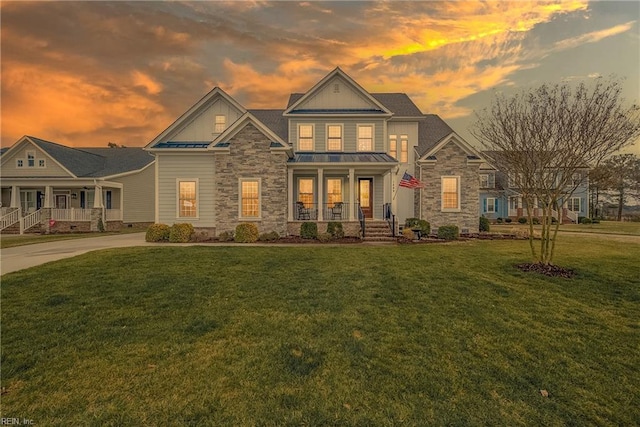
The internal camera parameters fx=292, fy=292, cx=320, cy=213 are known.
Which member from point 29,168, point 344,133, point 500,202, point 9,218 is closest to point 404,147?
point 344,133

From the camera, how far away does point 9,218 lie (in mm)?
21859

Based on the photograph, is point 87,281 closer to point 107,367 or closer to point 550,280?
point 107,367

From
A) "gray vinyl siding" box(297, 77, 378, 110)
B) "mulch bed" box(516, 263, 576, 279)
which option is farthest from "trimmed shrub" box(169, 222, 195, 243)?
"mulch bed" box(516, 263, 576, 279)

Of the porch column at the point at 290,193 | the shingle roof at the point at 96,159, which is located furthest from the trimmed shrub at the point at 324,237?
the shingle roof at the point at 96,159

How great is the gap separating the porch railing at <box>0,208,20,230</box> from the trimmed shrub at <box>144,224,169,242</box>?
15535 mm

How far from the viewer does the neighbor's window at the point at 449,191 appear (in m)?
18.2

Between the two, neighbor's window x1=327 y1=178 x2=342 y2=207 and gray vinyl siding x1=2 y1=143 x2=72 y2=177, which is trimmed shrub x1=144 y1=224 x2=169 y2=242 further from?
gray vinyl siding x1=2 y1=143 x2=72 y2=177

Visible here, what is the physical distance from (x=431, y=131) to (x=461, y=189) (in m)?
6.31

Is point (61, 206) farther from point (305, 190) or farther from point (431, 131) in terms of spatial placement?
point (431, 131)

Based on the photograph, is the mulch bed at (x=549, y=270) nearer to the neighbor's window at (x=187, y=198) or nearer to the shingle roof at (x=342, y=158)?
the shingle roof at (x=342, y=158)

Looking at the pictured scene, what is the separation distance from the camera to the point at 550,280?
8.32 metres

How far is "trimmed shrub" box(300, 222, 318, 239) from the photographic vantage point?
15445mm

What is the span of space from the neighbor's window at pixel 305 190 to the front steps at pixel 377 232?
4.16m

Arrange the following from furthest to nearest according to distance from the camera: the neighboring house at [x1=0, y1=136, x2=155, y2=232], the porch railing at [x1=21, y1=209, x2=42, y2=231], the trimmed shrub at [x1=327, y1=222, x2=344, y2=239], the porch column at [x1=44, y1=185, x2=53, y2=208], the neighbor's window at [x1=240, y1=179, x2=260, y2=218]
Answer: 1. the porch column at [x1=44, y1=185, x2=53, y2=208]
2. the neighboring house at [x1=0, y1=136, x2=155, y2=232]
3. the porch railing at [x1=21, y1=209, x2=42, y2=231]
4. the neighbor's window at [x1=240, y1=179, x2=260, y2=218]
5. the trimmed shrub at [x1=327, y1=222, x2=344, y2=239]
